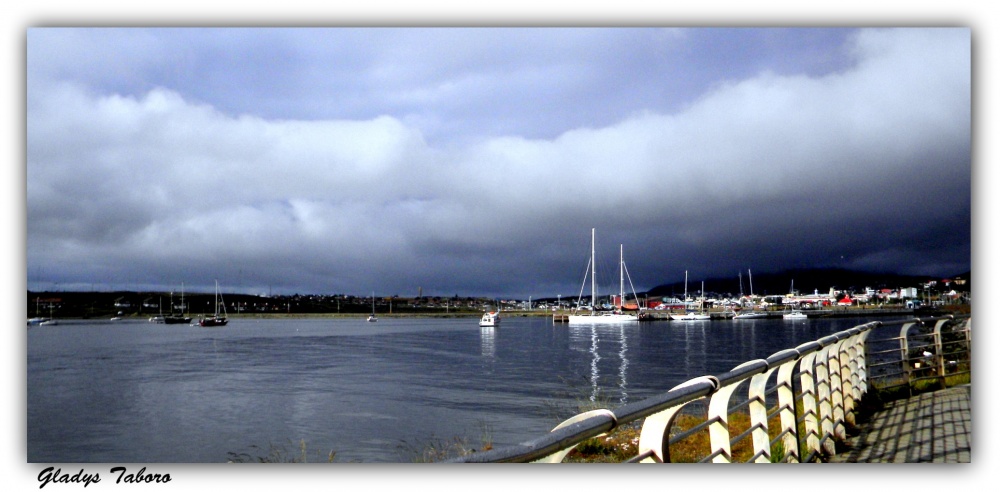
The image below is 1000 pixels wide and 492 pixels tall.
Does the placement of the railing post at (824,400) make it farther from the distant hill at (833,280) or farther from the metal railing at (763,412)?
the distant hill at (833,280)

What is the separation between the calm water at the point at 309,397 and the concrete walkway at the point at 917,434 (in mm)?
6146

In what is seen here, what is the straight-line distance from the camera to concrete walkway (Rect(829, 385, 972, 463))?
16.4 ft

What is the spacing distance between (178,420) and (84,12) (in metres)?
12.7

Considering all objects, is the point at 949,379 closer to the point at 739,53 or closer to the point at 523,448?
the point at 739,53

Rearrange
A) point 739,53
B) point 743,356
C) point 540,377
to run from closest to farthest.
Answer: point 739,53, point 540,377, point 743,356

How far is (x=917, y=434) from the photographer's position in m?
5.56

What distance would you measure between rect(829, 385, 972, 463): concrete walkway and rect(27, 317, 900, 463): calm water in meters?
6.15

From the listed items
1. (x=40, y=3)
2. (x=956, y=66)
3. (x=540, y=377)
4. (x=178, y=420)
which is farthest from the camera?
(x=540, y=377)

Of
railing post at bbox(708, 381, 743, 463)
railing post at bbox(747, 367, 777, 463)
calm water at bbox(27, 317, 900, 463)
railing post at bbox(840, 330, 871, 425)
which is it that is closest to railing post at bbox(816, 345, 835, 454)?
railing post at bbox(840, 330, 871, 425)

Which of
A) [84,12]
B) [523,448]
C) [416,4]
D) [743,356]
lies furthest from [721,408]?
[743,356]

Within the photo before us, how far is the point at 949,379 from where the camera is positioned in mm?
8086

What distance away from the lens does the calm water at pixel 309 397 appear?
12.6 metres
